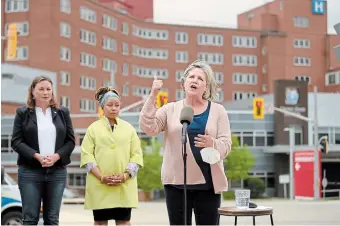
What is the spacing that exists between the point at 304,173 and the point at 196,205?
1469 inches

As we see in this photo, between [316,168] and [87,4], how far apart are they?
29230 millimetres

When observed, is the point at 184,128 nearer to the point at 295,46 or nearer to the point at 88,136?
the point at 88,136

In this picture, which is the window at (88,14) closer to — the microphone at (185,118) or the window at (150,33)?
the window at (150,33)

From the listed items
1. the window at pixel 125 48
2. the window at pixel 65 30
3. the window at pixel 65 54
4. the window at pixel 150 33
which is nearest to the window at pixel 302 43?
the window at pixel 150 33

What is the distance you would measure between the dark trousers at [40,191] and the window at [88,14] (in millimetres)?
55141

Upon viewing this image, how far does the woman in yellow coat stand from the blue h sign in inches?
2592

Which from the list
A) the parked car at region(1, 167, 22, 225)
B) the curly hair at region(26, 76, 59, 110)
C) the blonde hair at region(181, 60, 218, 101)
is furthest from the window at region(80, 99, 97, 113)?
the blonde hair at region(181, 60, 218, 101)

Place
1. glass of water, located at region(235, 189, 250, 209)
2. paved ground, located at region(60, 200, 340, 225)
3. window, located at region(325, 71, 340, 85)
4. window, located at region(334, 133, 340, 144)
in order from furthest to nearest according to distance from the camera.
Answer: window, located at region(325, 71, 340, 85) < window, located at region(334, 133, 340, 144) < paved ground, located at region(60, 200, 340, 225) < glass of water, located at region(235, 189, 250, 209)

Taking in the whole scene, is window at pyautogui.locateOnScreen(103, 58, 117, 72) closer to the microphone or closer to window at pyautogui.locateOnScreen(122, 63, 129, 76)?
window at pyautogui.locateOnScreen(122, 63, 129, 76)

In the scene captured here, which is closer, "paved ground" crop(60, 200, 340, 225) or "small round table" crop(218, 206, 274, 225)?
"small round table" crop(218, 206, 274, 225)

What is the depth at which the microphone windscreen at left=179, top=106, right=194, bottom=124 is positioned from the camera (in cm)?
479

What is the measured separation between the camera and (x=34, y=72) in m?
53.1

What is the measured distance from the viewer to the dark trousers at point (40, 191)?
6.08 meters

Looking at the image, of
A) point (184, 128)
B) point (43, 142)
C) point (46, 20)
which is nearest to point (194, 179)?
point (184, 128)
